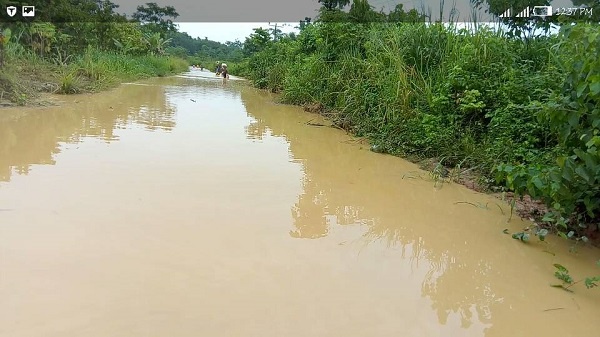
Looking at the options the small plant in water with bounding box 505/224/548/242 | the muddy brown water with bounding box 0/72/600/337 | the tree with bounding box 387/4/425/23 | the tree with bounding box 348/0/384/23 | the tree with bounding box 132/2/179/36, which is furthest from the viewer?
the tree with bounding box 132/2/179/36

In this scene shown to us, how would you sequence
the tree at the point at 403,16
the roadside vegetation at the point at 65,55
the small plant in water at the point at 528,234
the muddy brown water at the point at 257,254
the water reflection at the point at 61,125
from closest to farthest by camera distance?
the muddy brown water at the point at 257,254, the small plant in water at the point at 528,234, the water reflection at the point at 61,125, the tree at the point at 403,16, the roadside vegetation at the point at 65,55

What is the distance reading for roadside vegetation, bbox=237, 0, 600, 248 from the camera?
2.79m

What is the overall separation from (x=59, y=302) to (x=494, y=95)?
4389 millimetres

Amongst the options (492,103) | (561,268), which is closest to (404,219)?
(561,268)

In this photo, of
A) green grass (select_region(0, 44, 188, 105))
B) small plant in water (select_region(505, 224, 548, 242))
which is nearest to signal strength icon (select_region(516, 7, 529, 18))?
small plant in water (select_region(505, 224, 548, 242))

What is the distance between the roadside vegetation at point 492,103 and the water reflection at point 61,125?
3282mm

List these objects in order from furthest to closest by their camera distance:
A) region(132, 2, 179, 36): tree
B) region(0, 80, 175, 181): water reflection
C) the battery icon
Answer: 1. region(132, 2, 179, 36): tree
2. the battery icon
3. region(0, 80, 175, 181): water reflection

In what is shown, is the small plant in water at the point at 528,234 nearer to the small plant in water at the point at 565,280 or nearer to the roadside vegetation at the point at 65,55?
the small plant in water at the point at 565,280

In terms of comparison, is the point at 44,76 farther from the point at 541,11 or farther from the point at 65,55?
the point at 541,11

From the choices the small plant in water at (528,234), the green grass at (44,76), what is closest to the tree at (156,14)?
the green grass at (44,76)

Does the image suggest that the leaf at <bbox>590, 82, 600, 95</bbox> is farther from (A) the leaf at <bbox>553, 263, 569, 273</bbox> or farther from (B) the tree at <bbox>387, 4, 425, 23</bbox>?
(B) the tree at <bbox>387, 4, 425, 23</bbox>

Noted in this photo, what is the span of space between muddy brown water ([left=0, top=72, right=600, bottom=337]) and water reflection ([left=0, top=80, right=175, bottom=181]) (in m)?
0.06

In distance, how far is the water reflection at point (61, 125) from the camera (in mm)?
4531

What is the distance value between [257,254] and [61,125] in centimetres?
520
